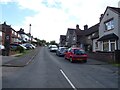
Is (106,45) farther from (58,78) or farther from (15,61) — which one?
(58,78)

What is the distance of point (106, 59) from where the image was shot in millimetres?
27375

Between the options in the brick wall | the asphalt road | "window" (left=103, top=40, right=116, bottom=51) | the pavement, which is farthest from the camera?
"window" (left=103, top=40, right=116, bottom=51)

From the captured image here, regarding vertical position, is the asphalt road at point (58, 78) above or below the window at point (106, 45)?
below

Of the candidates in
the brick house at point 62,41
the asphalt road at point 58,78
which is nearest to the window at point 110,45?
the asphalt road at point 58,78

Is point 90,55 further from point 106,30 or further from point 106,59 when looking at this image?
point 106,59

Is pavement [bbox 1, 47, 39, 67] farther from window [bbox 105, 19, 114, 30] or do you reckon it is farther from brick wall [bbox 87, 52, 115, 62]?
window [bbox 105, 19, 114, 30]

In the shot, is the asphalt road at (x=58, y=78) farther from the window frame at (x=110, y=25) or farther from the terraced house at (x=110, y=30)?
the window frame at (x=110, y=25)

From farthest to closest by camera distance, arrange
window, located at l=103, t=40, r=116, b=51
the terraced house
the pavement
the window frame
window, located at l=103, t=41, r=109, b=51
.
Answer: window, located at l=103, t=41, r=109, b=51 < the window frame < window, located at l=103, t=40, r=116, b=51 < the terraced house < the pavement

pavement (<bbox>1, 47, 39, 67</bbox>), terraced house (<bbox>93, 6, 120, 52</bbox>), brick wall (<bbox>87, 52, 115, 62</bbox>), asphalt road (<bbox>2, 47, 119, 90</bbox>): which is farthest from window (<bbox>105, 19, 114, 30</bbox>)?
asphalt road (<bbox>2, 47, 119, 90</bbox>)

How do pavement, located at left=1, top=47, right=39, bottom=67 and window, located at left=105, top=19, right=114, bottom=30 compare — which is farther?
window, located at left=105, top=19, right=114, bottom=30

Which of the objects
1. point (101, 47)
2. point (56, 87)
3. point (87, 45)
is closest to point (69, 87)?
point (56, 87)

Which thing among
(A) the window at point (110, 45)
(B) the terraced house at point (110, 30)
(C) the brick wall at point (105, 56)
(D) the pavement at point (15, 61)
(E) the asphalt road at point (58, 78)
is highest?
(B) the terraced house at point (110, 30)

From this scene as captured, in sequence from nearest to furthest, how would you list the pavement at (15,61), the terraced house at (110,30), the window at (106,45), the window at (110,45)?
1. the pavement at (15,61)
2. the terraced house at (110,30)
3. the window at (110,45)
4. the window at (106,45)

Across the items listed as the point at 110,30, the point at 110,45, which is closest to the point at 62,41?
the point at 110,30
